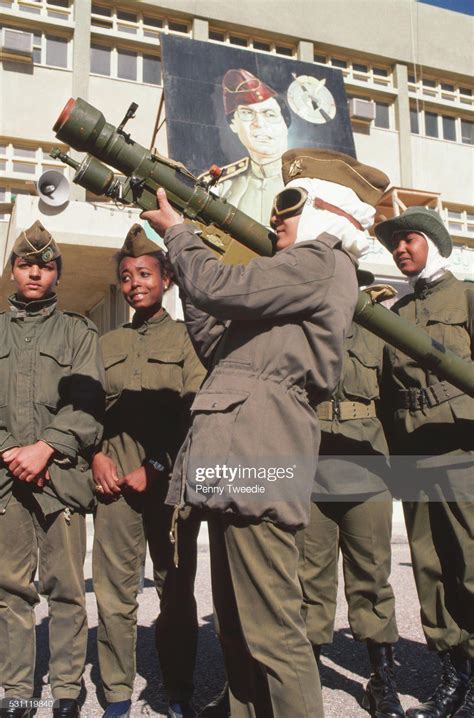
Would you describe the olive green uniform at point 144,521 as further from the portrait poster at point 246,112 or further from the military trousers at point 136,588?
the portrait poster at point 246,112

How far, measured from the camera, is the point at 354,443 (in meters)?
3.51

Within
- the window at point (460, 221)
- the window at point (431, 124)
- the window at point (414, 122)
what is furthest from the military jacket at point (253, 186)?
the window at point (431, 124)

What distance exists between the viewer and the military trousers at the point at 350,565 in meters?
3.34

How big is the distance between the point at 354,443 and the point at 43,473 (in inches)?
58.0

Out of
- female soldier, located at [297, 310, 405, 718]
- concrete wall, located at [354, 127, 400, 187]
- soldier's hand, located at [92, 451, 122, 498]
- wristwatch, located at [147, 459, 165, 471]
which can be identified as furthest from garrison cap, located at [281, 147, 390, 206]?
concrete wall, located at [354, 127, 400, 187]

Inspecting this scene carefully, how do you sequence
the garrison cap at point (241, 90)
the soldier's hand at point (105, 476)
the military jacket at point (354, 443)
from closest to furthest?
the soldier's hand at point (105, 476), the military jacket at point (354, 443), the garrison cap at point (241, 90)

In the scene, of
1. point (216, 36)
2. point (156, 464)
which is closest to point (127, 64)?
point (216, 36)

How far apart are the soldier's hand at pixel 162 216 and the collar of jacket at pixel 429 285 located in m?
1.58

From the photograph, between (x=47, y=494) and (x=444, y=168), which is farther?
(x=444, y=168)

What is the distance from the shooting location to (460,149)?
26875 mm

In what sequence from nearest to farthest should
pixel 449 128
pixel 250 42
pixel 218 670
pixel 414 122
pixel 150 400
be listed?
pixel 150 400
pixel 218 670
pixel 250 42
pixel 414 122
pixel 449 128

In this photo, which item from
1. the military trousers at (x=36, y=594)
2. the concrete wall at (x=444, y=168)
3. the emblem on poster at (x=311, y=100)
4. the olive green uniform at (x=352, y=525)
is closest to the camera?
the military trousers at (x=36, y=594)

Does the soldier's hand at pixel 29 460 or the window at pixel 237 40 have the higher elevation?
the window at pixel 237 40

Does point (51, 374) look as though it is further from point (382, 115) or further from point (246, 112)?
point (382, 115)
